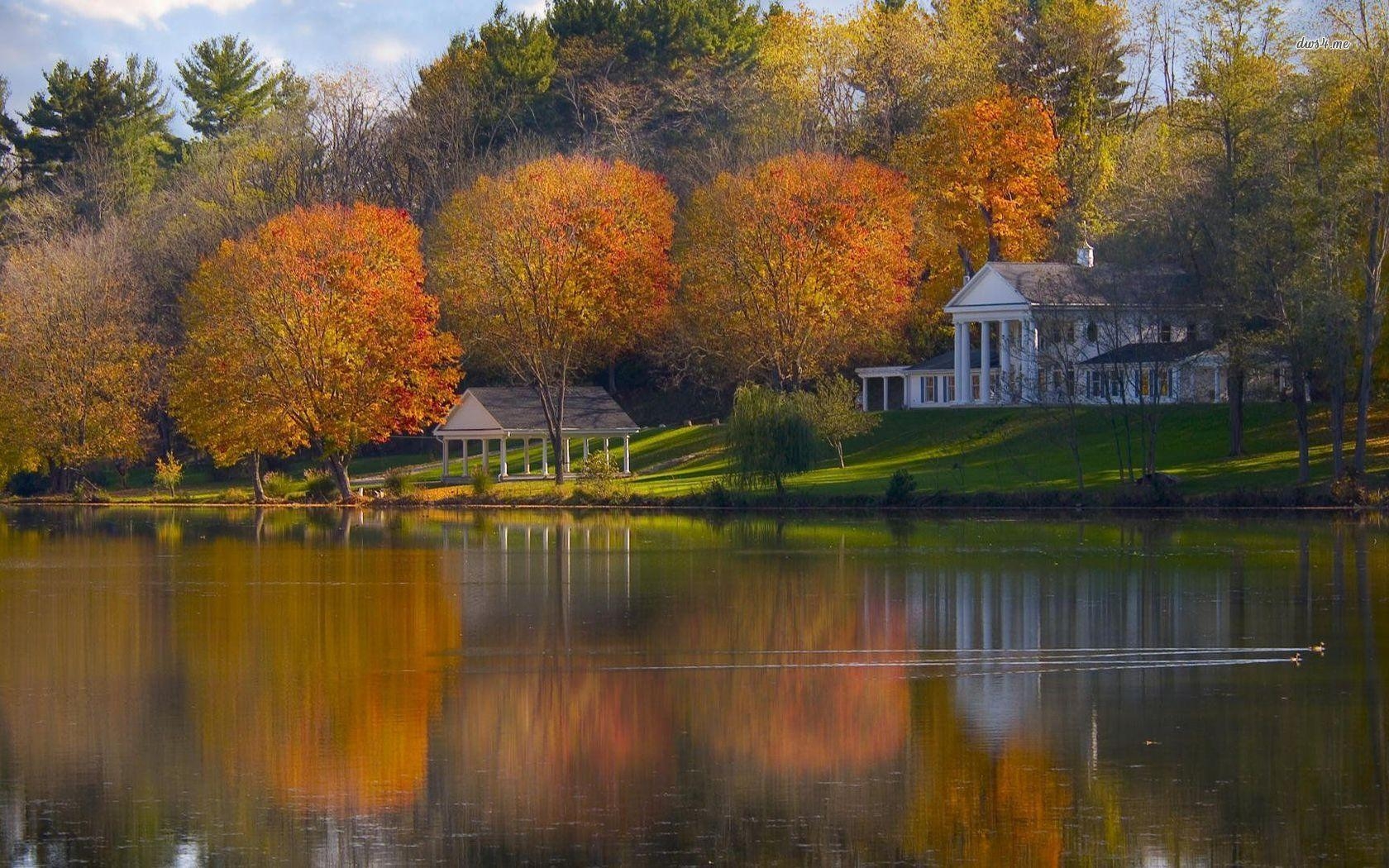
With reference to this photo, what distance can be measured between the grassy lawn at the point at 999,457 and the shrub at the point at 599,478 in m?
1.34

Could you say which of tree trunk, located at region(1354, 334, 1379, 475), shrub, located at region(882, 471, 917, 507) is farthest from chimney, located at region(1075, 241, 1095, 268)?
tree trunk, located at region(1354, 334, 1379, 475)

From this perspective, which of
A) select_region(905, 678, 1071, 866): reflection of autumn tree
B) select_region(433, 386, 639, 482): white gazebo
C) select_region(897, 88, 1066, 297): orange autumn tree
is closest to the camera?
select_region(905, 678, 1071, 866): reflection of autumn tree

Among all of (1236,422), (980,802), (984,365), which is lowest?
(980,802)

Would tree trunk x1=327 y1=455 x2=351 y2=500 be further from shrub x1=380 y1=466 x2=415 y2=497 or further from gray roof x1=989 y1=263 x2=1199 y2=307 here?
gray roof x1=989 y1=263 x2=1199 y2=307

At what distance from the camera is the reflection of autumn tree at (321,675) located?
17156 mm

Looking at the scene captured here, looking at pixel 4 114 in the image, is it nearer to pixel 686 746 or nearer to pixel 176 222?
pixel 176 222

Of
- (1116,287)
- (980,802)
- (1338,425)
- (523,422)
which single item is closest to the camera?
(980,802)

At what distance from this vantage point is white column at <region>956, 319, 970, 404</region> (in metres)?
81.8

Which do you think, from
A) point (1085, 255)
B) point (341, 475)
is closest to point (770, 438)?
point (341, 475)

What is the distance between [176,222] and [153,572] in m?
57.9

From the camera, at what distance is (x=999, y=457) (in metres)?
70.2

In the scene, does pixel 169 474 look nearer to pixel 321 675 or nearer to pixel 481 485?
pixel 481 485

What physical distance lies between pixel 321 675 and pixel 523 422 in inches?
2094

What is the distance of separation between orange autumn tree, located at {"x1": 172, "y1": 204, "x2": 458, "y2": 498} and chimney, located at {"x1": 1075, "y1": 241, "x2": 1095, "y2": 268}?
26.1 meters
